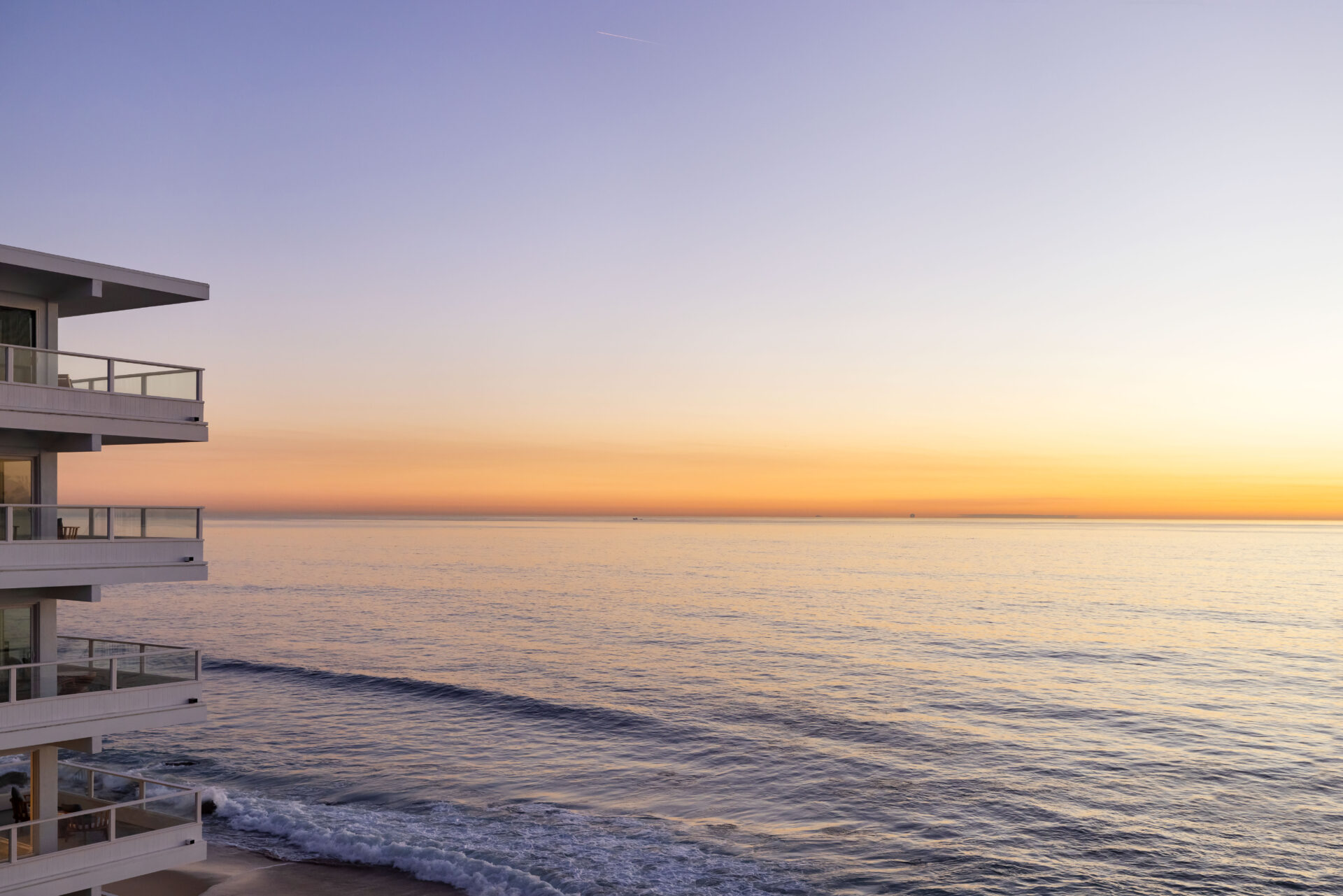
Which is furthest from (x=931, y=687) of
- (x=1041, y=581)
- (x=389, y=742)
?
(x=1041, y=581)

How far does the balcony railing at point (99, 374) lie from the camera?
637 inches

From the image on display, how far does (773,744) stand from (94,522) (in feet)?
90.3

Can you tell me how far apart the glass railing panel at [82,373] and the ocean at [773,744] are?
1552 cm

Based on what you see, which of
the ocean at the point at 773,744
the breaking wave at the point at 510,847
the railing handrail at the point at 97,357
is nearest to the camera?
the railing handrail at the point at 97,357

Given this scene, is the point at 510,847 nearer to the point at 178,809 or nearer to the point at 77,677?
the point at 178,809

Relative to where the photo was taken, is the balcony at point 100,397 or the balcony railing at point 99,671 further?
the balcony railing at point 99,671

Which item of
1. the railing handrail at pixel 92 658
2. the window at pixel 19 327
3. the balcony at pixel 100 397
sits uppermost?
the window at pixel 19 327

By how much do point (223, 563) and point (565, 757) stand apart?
124070 mm

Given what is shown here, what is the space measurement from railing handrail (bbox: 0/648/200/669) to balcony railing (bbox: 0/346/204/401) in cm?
505

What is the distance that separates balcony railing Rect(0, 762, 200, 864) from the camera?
53.8 ft

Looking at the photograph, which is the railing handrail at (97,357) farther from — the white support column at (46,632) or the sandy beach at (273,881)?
the sandy beach at (273,881)

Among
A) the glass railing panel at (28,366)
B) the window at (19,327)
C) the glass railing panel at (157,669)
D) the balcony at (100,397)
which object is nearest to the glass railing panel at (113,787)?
the glass railing panel at (157,669)

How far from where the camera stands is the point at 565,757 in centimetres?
3619

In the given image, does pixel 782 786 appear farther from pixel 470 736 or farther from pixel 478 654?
pixel 478 654
